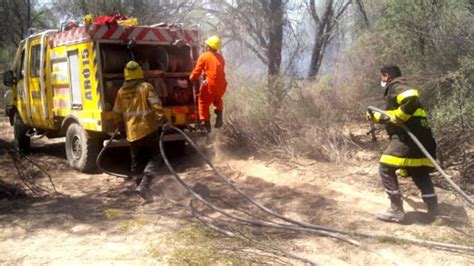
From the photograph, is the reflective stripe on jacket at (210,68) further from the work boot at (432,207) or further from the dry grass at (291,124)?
the work boot at (432,207)

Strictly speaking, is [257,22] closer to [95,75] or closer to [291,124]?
[291,124]

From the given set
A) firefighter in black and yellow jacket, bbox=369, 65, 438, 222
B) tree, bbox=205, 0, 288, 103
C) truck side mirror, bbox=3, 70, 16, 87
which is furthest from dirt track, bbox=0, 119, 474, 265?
tree, bbox=205, 0, 288, 103

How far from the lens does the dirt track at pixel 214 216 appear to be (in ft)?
13.3

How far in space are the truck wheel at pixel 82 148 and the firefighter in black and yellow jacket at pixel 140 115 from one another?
53.8 inches

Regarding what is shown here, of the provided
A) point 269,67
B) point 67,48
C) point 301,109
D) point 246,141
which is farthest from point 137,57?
point 269,67

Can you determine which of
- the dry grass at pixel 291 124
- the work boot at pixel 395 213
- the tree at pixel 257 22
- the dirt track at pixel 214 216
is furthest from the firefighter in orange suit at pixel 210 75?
the work boot at pixel 395 213

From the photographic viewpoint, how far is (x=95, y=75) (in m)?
6.77

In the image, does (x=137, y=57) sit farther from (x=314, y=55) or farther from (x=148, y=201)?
(x=314, y=55)

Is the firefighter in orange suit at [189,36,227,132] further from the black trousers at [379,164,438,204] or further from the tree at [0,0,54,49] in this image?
the tree at [0,0,54,49]

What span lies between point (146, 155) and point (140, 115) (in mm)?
651

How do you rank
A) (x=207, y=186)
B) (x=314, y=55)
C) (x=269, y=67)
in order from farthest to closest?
(x=314, y=55) → (x=269, y=67) → (x=207, y=186)

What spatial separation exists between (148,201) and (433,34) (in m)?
5.45

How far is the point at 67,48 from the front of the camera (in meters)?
7.36

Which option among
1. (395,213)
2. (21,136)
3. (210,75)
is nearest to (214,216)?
(395,213)
